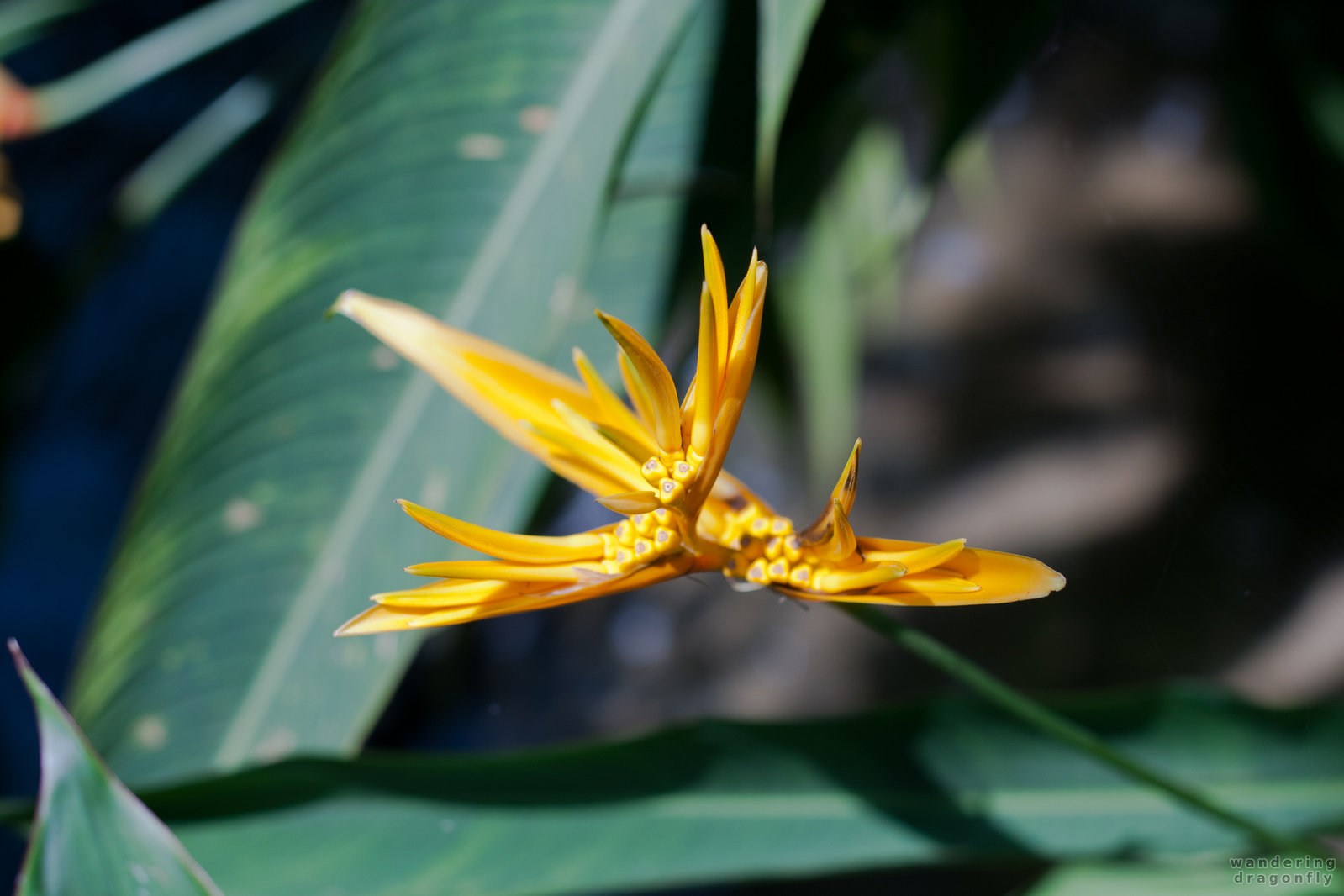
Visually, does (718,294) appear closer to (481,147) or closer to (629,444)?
(629,444)

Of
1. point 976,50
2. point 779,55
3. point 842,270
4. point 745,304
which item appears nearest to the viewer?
point 745,304

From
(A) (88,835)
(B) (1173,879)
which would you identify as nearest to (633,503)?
(A) (88,835)

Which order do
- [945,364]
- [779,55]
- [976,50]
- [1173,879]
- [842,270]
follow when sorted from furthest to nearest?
[945,364]
[842,270]
[976,50]
[1173,879]
[779,55]

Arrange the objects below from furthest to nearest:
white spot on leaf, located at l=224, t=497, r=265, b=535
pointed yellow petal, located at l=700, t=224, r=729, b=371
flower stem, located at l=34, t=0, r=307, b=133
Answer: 1. flower stem, located at l=34, t=0, r=307, b=133
2. white spot on leaf, located at l=224, t=497, r=265, b=535
3. pointed yellow petal, located at l=700, t=224, r=729, b=371

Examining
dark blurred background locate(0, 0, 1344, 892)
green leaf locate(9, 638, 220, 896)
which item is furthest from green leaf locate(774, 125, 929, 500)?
green leaf locate(9, 638, 220, 896)

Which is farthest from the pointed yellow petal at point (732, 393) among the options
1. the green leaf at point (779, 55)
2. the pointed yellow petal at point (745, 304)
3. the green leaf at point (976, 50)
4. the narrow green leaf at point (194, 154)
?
the narrow green leaf at point (194, 154)

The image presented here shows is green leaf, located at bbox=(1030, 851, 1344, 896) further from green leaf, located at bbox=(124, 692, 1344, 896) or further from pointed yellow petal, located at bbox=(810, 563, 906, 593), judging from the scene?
pointed yellow petal, located at bbox=(810, 563, 906, 593)

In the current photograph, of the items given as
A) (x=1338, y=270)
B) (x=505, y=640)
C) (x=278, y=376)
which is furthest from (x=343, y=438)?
(x=505, y=640)

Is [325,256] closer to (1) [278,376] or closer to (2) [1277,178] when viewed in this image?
(1) [278,376]
